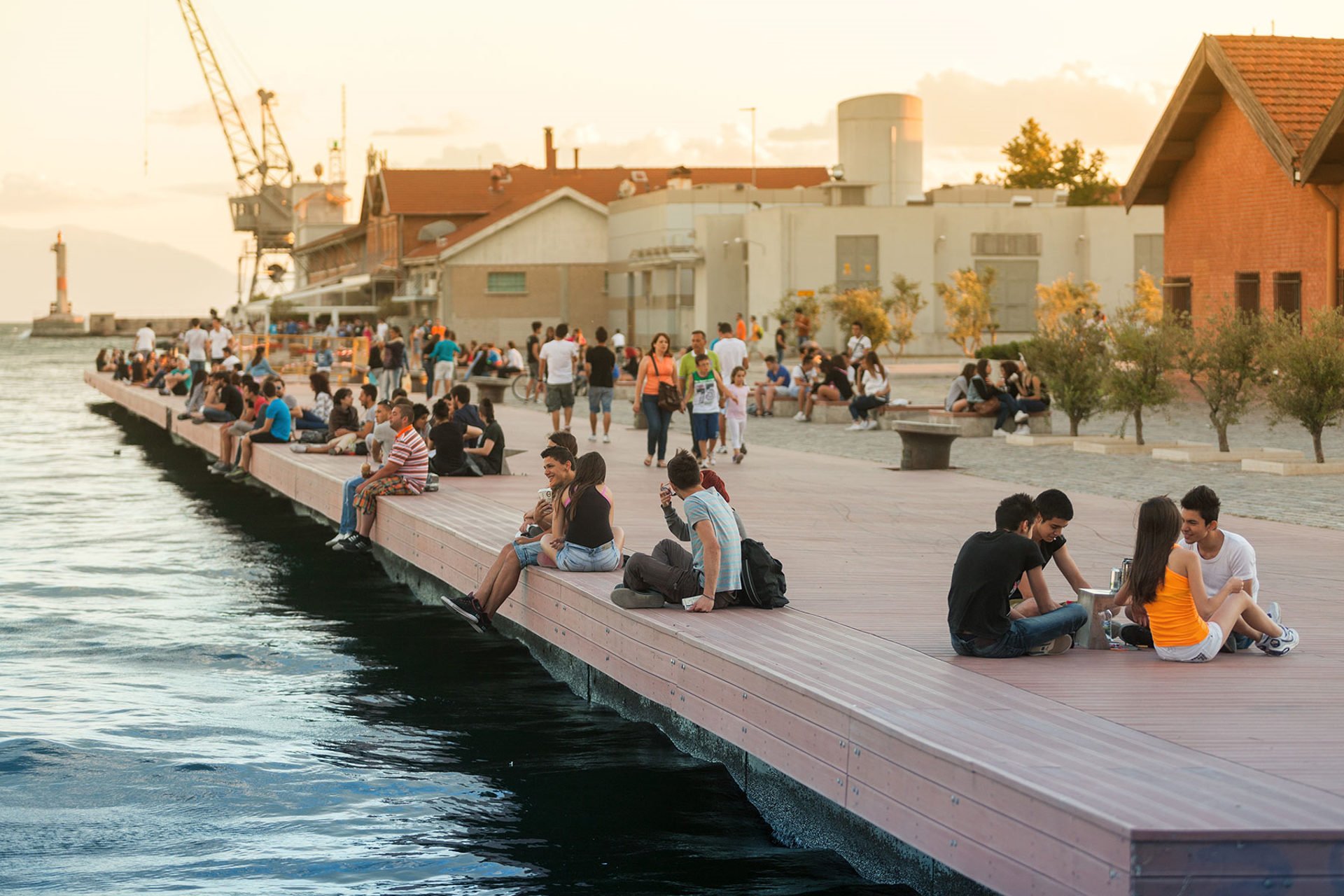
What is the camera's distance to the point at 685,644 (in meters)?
8.02

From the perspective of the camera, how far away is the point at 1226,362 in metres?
19.6

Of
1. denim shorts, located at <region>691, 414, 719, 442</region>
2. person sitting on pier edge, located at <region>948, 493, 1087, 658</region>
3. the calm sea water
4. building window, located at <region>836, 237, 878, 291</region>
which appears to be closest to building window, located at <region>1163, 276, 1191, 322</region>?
denim shorts, located at <region>691, 414, 719, 442</region>

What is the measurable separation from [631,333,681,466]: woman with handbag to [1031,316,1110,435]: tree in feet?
21.1

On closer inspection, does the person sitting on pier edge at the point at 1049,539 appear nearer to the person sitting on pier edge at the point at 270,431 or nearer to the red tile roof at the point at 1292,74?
the person sitting on pier edge at the point at 270,431

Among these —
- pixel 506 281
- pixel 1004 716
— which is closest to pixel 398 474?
pixel 1004 716

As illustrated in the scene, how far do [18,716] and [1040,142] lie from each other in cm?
9863

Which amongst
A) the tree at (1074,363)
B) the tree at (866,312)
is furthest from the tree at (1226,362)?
the tree at (866,312)

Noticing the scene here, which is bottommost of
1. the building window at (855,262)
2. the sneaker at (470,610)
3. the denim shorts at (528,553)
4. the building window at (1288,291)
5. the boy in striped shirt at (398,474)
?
the sneaker at (470,610)

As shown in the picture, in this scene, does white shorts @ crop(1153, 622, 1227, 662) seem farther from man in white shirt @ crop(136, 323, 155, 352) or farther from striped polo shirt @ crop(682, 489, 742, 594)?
man in white shirt @ crop(136, 323, 155, 352)

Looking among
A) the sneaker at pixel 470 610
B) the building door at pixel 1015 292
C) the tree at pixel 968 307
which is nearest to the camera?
the sneaker at pixel 470 610

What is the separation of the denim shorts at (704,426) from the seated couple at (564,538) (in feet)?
27.7

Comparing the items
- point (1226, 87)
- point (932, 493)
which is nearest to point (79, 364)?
point (1226, 87)

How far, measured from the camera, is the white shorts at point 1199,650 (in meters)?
7.54

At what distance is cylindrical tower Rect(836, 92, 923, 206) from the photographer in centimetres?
7325
